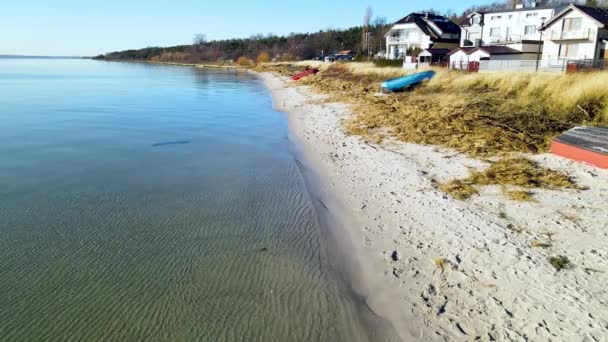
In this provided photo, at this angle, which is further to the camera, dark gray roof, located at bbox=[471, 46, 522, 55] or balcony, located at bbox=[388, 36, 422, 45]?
balcony, located at bbox=[388, 36, 422, 45]

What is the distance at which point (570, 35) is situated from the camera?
38.3m

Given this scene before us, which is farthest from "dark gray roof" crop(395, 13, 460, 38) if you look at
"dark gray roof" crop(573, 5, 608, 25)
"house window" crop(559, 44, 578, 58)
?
"dark gray roof" crop(573, 5, 608, 25)

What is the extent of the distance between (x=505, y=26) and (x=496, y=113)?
151 feet

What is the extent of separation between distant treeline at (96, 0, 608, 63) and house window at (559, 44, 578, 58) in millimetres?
32846

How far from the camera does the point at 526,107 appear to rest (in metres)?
15.1

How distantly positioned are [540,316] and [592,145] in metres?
6.86

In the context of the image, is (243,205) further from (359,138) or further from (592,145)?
(592,145)

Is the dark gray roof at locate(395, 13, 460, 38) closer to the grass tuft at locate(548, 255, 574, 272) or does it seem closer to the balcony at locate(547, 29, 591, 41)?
the balcony at locate(547, 29, 591, 41)

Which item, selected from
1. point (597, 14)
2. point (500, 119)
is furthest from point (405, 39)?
point (500, 119)

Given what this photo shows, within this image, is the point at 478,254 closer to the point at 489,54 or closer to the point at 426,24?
the point at 489,54

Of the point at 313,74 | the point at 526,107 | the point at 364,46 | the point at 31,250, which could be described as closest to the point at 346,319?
the point at 31,250

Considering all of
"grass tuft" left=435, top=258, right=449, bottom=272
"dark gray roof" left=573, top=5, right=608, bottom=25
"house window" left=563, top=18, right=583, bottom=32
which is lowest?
"grass tuft" left=435, top=258, right=449, bottom=272

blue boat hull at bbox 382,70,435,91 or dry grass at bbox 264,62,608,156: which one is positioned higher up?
blue boat hull at bbox 382,70,435,91

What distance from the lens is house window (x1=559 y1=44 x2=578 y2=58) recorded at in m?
38.7
